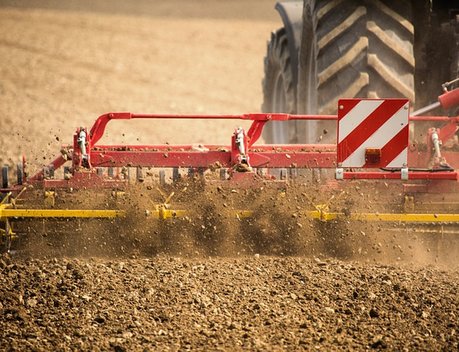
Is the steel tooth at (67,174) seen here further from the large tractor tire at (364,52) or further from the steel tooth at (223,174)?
the large tractor tire at (364,52)

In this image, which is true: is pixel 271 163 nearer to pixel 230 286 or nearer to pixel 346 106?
pixel 346 106

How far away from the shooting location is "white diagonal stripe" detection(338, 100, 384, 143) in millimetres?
6430

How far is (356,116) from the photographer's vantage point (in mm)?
6438

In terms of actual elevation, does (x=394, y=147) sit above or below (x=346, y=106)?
below

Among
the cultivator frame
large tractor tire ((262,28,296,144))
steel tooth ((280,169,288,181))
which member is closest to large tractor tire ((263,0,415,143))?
steel tooth ((280,169,288,181))

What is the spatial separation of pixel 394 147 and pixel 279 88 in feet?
14.9

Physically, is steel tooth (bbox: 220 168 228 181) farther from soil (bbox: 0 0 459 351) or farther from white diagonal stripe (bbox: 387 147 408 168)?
white diagonal stripe (bbox: 387 147 408 168)

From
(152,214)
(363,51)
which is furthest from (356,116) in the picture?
(152,214)

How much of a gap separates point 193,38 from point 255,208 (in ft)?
61.7

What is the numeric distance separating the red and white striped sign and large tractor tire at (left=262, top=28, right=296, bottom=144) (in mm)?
3036

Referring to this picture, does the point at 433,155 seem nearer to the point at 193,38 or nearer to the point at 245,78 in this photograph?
the point at 245,78

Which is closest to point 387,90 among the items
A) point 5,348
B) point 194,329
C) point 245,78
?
point 194,329

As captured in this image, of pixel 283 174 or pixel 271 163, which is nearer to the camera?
pixel 271 163

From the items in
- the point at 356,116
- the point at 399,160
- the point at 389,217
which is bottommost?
the point at 389,217
